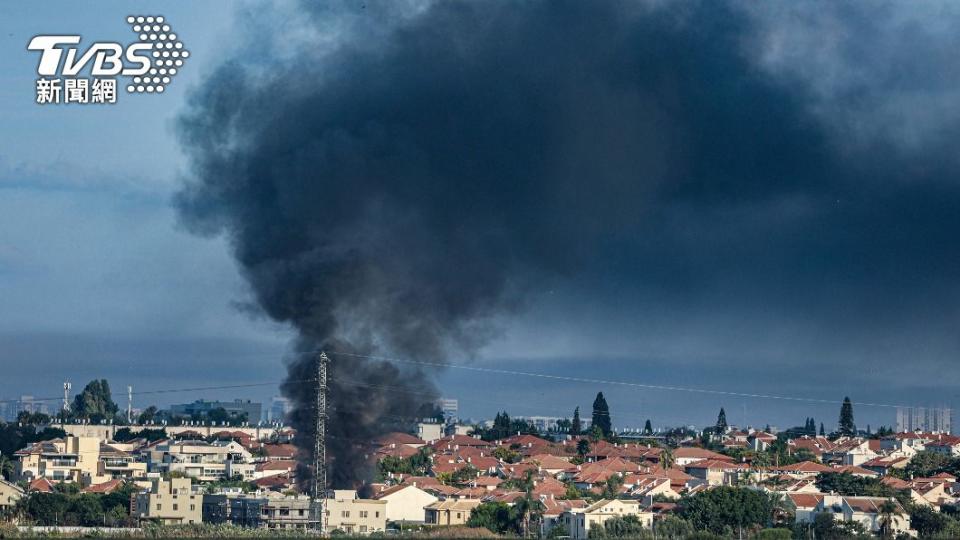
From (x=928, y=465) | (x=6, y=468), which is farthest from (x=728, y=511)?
(x=6, y=468)

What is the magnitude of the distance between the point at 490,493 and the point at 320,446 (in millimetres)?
24230

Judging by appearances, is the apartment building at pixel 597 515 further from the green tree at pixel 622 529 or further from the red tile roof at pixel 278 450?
the red tile roof at pixel 278 450

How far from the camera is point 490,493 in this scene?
109562mm

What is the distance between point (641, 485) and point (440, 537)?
34249mm

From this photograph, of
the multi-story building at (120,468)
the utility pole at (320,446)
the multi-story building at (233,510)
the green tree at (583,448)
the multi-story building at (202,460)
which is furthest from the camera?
the green tree at (583,448)

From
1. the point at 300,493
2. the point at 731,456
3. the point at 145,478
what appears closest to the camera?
the point at 300,493

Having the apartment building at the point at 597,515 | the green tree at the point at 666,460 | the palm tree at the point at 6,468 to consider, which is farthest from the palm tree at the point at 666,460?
the palm tree at the point at 6,468

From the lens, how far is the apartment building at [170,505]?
95812mm

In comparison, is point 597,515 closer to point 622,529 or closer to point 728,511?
point 622,529

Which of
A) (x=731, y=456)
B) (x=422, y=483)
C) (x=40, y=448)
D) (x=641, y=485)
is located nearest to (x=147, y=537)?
(x=422, y=483)

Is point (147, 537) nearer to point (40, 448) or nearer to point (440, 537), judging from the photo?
point (440, 537)

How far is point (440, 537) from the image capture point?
82.1 metres

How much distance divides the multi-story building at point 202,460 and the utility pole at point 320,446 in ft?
134

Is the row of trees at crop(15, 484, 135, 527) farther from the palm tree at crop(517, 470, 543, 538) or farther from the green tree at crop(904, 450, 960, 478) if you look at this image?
the green tree at crop(904, 450, 960, 478)
